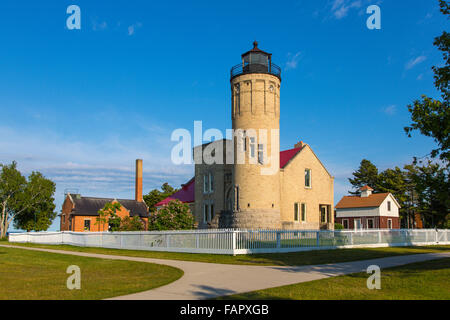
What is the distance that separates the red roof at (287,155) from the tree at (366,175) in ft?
103

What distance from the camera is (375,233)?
27.0 m

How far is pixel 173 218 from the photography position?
27766mm

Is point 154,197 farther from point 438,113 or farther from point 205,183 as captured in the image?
point 438,113

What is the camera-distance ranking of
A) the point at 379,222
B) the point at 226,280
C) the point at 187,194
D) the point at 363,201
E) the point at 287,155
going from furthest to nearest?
the point at 363,201
the point at 379,222
the point at 187,194
the point at 287,155
the point at 226,280

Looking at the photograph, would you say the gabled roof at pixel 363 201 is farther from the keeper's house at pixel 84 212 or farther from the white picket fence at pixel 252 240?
the keeper's house at pixel 84 212

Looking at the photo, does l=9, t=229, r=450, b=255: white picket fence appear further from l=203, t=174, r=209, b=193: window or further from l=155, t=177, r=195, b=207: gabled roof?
l=155, t=177, r=195, b=207: gabled roof

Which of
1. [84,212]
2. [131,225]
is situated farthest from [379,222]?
[84,212]

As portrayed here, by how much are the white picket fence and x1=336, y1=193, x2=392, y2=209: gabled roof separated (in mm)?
16867

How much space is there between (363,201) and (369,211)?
184 centimetres

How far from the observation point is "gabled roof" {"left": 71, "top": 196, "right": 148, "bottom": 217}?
53.0m

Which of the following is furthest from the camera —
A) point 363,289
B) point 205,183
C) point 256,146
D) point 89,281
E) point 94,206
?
point 94,206

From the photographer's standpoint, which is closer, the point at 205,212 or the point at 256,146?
the point at 256,146

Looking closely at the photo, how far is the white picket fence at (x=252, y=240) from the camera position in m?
20.4
